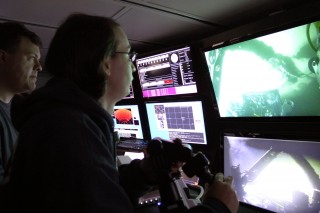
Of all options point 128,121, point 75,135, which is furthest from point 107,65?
point 128,121

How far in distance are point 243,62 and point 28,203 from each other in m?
1.21

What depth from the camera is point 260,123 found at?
1.54m

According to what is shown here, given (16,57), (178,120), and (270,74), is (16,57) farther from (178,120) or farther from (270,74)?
(270,74)

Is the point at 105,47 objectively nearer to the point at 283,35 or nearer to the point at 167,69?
the point at 283,35

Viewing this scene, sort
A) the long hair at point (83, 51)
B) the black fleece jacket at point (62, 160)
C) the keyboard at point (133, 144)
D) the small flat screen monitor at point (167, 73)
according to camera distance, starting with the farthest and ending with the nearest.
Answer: the keyboard at point (133, 144) < the small flat screen monitor at point (167, 73) < the long hair at point (83, 51) < the black fleece jacket at point (62, 160)

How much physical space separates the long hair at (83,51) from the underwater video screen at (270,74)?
0.81 m

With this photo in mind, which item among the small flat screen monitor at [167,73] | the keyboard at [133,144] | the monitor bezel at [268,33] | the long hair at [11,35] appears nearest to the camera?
the monitor bezel at [268,33]

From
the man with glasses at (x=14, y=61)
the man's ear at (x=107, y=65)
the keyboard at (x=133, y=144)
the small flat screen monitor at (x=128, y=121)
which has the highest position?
the man with glasses at (x=14, y=61)

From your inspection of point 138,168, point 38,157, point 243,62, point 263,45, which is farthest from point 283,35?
point 38,157

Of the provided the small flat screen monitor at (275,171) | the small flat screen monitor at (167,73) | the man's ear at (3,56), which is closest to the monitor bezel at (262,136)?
the small flat screen monitor at (275,171)

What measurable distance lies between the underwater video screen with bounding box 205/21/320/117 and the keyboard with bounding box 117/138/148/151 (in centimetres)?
95

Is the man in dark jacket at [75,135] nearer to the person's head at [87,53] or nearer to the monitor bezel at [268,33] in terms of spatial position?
the person's head at [87,53]

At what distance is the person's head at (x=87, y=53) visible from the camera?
0.80m

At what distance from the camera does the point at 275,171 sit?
1310mm
